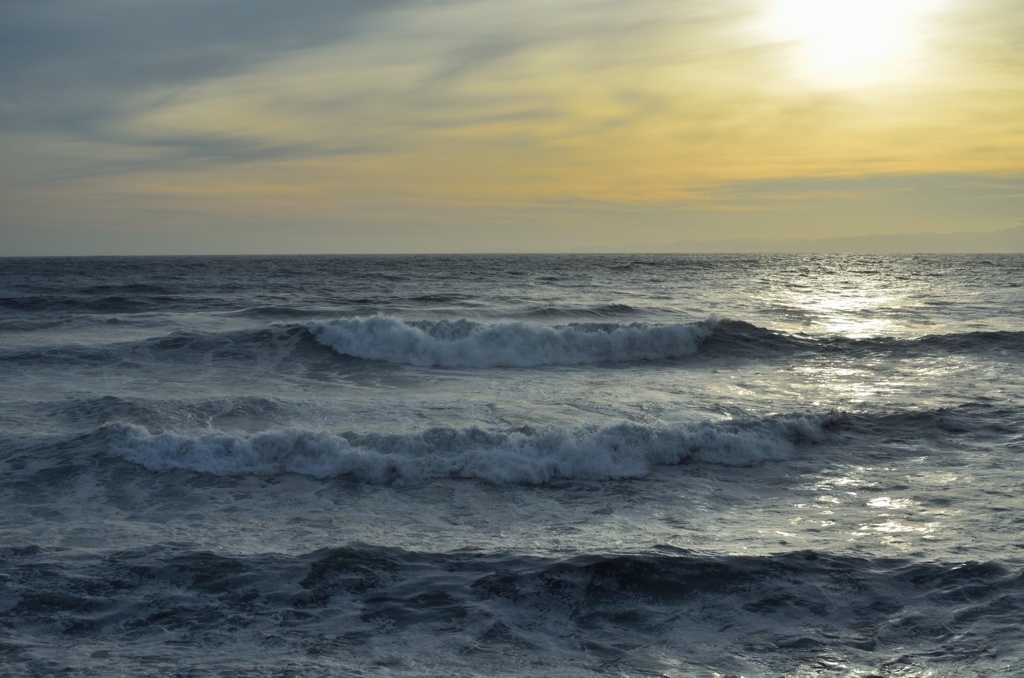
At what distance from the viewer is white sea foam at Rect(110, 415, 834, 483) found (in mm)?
9383

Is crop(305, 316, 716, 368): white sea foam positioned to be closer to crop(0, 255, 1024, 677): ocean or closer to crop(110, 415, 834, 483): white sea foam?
crop(0, 255, 1024, 677): ocean

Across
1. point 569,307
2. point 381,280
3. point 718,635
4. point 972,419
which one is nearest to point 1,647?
point 718,635

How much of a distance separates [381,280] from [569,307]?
19131 mm

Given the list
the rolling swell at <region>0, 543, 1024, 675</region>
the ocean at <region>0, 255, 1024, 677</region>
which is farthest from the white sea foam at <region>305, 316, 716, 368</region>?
the rolling swell at <region>0, 543, 1024, 675</region>

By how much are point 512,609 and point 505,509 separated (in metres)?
2.39

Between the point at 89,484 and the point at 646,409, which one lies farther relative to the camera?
the point at 646,409

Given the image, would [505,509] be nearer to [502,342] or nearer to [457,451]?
[457,451]

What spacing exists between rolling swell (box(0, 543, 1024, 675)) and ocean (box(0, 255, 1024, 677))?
0.03 metres

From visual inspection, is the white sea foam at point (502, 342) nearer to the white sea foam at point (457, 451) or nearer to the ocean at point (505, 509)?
the ocean at point (505, 509)

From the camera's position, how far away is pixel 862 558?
6.58 m

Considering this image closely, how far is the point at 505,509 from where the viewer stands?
322 inches

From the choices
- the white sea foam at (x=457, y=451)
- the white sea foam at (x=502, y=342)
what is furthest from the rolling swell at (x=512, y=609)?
the white sea foam at (x=502, y=342)

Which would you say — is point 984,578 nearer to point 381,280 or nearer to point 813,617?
point 813,617

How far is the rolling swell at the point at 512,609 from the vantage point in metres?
5.14
